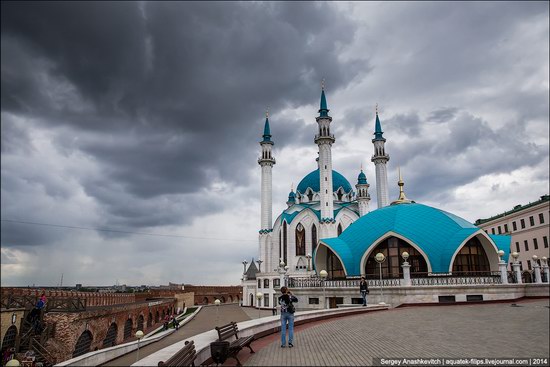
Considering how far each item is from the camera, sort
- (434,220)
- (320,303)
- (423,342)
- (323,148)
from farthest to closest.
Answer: (323,148) → (434,220) → (320,303) → (423,342)

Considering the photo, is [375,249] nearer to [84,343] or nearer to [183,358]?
[84,343]

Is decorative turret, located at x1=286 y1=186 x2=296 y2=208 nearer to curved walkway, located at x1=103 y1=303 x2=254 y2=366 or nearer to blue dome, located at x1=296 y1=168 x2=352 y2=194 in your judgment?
blue dome, located at x1=296 y1=168 x2=352 y2=194

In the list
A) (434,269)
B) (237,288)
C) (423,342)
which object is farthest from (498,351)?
(237,288)

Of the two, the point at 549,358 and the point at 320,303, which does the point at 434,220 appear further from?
the point at 549,358

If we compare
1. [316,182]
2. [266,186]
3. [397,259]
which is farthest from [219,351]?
[316,182]

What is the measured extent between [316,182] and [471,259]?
36.1 m

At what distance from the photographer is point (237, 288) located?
8369cm

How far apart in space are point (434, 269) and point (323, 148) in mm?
27517

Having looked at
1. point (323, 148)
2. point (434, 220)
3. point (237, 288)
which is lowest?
point (237, 288)

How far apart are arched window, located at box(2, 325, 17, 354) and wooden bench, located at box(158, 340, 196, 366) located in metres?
19.1

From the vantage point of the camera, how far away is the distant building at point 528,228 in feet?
160

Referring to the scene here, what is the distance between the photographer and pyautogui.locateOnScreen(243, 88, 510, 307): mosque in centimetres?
3025

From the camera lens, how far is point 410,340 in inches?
416

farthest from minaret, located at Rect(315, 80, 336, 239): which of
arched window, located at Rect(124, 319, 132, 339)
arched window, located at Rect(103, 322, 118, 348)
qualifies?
arched window, located at Rect(103, 322, 118, 348)
